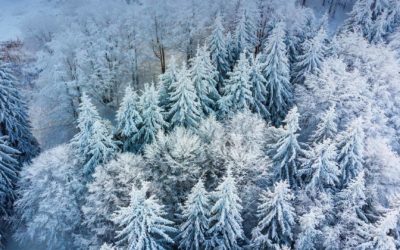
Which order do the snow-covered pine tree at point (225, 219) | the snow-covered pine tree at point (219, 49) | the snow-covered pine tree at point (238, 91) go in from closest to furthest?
the snow-covered pine tree at point (225, 219) → the snow-covered pine tree at point (238, 91) → the snow-covered pine tree at point (219, 49)

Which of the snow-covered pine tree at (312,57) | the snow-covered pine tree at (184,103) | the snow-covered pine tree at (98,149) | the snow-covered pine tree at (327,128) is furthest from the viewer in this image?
the snow-covered pine tree at (312,57)

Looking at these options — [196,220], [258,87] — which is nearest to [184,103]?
[258,87]

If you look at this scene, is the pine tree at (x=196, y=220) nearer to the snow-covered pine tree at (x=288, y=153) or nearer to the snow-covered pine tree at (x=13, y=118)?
the snow-covered pine tree at (x=288, y=153)

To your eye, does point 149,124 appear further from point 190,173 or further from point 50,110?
point 50,110

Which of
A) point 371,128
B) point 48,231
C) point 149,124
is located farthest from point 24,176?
point 371,128

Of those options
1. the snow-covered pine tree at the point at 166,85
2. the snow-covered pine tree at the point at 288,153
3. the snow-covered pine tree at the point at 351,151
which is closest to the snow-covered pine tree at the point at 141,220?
the snow-covered pine tree at the point at 288,153

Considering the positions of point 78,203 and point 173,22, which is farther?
point 173,22
